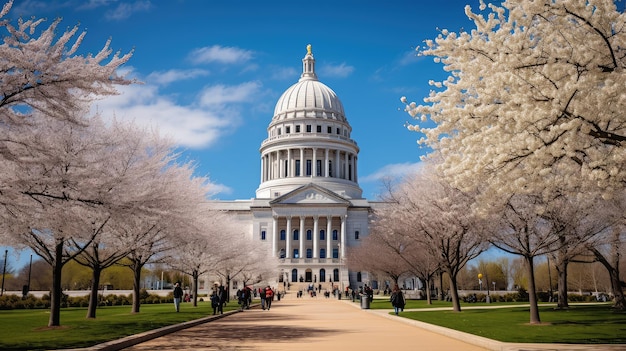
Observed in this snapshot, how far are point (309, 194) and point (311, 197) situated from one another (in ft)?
2.56

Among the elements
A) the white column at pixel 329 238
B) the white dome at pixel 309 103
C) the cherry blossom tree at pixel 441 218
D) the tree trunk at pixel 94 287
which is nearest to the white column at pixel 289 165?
the white dome at pixel 309 103

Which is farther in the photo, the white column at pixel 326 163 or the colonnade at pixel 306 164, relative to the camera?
the colonnade at pixel 306 164

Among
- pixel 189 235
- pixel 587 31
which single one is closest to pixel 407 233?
pixel 189 235

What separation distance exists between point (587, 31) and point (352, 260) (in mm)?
71477

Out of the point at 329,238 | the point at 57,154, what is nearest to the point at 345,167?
the point at 329,238

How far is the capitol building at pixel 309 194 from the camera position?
112 m

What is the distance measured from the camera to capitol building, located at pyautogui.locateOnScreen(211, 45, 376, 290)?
112m

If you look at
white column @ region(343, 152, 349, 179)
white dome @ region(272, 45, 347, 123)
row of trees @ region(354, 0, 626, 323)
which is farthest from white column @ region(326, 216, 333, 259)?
row of trees @ region(354, 0, 626, 323)

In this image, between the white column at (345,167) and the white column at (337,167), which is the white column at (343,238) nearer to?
the white column at (337,167)

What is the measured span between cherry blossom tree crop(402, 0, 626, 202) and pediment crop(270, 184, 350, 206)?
337ft

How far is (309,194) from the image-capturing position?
11881cm

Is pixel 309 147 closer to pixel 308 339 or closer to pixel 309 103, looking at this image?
pixel 309 103

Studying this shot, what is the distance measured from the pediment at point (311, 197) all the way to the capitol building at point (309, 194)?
0.69 feet

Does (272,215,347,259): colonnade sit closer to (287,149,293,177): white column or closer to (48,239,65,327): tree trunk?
(287,149,293,177): white column
